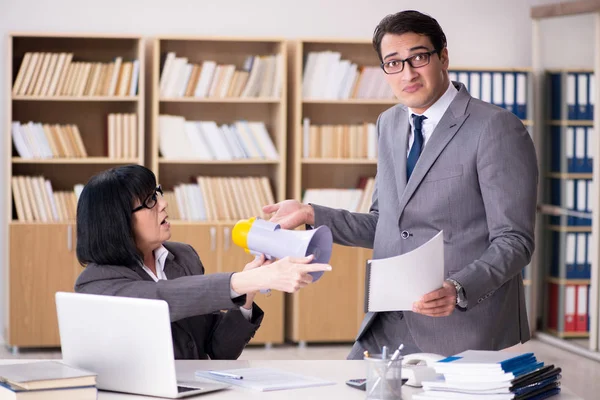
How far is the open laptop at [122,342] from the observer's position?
188 cm

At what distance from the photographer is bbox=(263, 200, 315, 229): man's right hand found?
96.6 inches

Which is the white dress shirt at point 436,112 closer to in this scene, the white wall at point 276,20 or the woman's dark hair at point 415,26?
the woman's dark hair at point 415,26

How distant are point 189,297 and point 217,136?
349cm

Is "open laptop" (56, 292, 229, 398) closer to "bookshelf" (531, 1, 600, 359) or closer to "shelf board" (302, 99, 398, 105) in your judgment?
"shelf board" (302, 99, 398, 105)

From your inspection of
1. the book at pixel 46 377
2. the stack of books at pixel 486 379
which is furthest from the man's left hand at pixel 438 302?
the book at pixel 46 377

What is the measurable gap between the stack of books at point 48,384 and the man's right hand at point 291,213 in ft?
2.54

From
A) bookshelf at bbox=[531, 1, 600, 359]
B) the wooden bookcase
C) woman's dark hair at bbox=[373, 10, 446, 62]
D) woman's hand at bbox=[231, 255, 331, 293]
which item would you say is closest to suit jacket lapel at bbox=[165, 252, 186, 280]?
woman's hand at bbox=[231, 255, 331, 293]

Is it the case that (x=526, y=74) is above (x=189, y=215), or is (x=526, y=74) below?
above

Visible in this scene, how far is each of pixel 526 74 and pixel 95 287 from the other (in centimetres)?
438

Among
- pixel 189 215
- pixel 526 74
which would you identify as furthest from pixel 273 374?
pixel 526 74

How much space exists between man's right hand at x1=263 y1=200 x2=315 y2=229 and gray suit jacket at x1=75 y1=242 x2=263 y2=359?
11.1 inches

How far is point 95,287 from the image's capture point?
7.64ft

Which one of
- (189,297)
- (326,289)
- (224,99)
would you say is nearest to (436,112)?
(189,297)

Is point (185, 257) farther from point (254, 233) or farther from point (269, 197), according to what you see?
point (269, 197)
